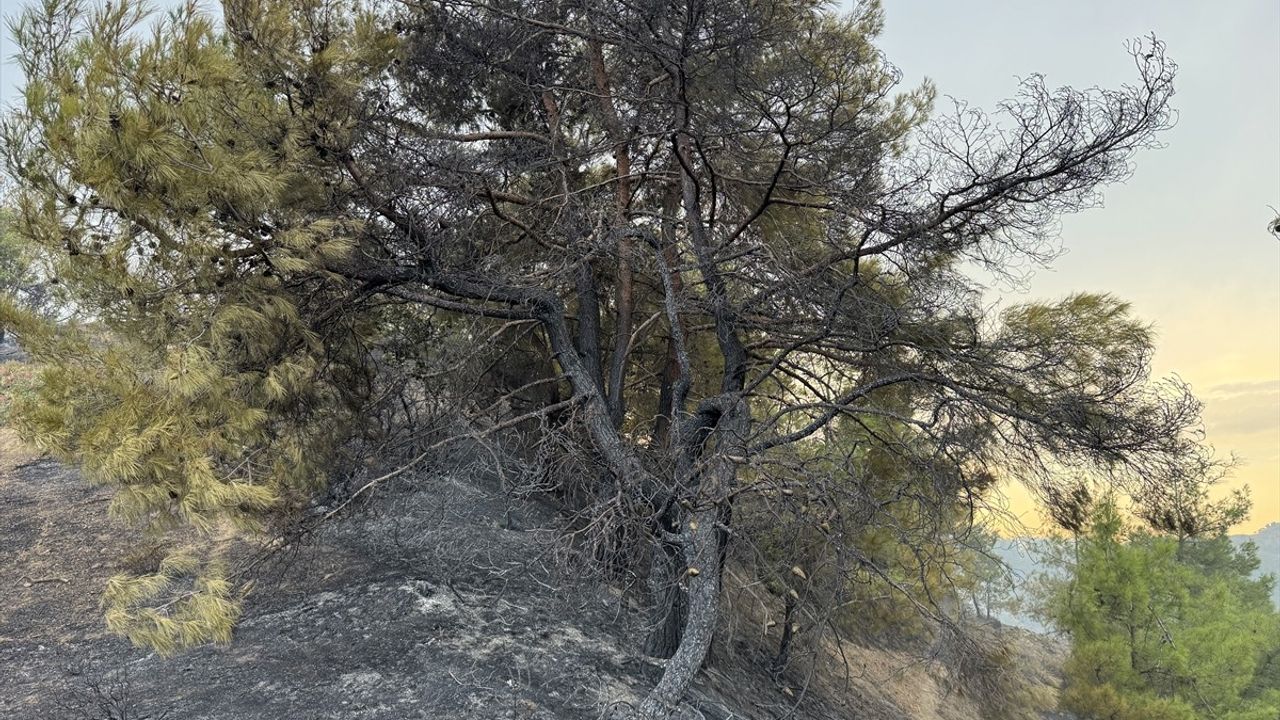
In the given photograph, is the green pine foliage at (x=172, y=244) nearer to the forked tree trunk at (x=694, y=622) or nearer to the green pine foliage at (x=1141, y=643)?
the forked tree trunk at (x=694, y=622)

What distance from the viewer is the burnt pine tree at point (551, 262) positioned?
4.15 meters

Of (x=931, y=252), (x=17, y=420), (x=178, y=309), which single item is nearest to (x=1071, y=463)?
(x=931, y=252)

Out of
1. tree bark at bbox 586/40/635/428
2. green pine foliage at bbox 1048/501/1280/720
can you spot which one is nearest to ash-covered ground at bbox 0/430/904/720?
tree bark at bbox 586/40/635/428

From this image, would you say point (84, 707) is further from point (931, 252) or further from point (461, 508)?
point (931, 252)

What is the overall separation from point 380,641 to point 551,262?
10.2ft

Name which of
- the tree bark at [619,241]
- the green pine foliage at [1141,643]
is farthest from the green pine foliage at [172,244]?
the green pine foliage at [1141,643]

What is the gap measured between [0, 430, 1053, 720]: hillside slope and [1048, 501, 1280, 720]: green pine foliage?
379 centimetres

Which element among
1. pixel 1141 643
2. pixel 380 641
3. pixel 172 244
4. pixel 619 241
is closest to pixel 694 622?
pixel 380 641

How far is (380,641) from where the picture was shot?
518 cm

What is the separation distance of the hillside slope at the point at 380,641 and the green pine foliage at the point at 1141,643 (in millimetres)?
3790

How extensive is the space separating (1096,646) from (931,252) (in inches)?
291

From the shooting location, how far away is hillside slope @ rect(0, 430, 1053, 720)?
178 inches

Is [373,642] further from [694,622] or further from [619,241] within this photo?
[619,241]

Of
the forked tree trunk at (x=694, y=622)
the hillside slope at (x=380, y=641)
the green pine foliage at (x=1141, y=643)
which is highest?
the green pine foliage at (x=1141, y=643)
